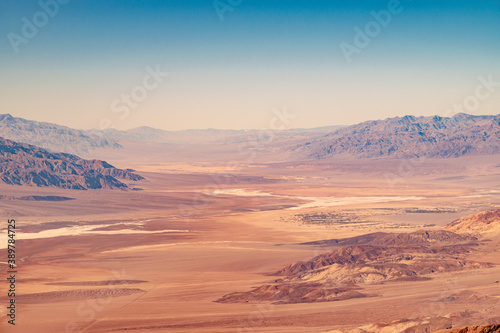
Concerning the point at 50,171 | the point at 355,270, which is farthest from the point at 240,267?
the point at 50,171

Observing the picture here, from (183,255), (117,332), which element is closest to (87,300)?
(117,332)

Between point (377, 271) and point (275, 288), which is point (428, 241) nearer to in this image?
point (377, 271)

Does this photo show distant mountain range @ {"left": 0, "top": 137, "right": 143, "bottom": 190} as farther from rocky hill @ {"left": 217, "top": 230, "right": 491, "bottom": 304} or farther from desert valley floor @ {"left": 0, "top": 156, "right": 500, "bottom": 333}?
rocky hill @ {"left": 217, "top": 230, "right": 491, "bottom": 304}

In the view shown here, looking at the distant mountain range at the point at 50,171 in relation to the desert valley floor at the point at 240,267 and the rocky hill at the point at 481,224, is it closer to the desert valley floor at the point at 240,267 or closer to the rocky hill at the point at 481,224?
the desert valley floor at the point at 240,267

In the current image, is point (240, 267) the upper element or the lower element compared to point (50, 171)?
lower

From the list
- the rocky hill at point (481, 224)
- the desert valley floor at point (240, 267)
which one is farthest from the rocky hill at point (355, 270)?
the rocky hill at point (481, 224)

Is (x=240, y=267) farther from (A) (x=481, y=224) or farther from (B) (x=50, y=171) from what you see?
(B) (x=50, y=171)
